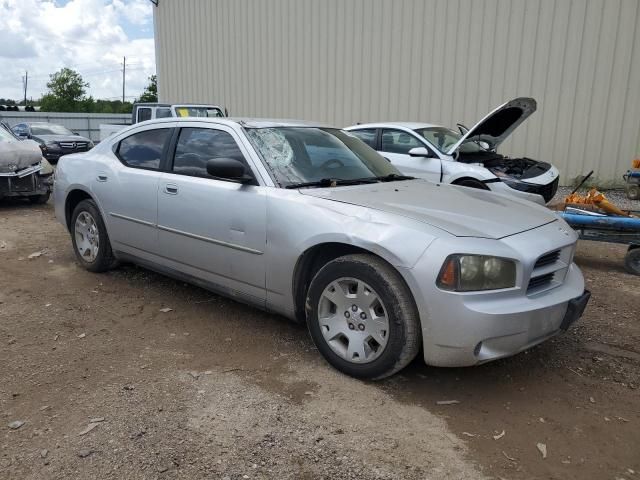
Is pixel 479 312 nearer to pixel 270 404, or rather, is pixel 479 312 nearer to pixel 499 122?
pixel 270 404

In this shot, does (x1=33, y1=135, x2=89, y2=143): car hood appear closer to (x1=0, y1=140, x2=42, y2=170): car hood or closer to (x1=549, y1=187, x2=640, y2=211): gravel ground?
(x1=0, y1=140, x2=42, y2=170): car hood

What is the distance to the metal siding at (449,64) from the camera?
1120cm

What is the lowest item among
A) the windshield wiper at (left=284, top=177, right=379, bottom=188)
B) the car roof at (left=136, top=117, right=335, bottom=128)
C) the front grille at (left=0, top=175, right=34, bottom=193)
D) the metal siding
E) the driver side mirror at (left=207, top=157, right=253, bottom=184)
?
the front grille at (left=0, top=175, right=34, bottom=193)

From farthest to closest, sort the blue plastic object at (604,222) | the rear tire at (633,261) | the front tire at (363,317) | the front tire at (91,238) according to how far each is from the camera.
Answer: the rear tire at (633,261) → the blue plastic object at (604,222) → the front tire at (91,238) → the front tire at (363,317)

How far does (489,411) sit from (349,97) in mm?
12761

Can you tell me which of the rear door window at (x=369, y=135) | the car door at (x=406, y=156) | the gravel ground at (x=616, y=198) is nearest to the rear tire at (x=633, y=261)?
the car door at (x=406, y=156)

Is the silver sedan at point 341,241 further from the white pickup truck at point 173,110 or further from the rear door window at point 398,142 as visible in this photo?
the white pickup truck at point 173,110

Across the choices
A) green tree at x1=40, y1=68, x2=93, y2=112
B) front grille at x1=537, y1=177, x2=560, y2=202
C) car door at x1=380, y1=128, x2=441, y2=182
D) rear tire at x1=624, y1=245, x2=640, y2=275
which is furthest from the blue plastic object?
green tree at x1=40, y1=68, x2=93, y2=112

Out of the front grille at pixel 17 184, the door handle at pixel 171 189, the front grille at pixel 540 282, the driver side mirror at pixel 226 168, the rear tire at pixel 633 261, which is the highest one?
the driver side mirror at pixel 226 168

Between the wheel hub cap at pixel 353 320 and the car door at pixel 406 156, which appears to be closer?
the wheel hub cap at pixel 353 320

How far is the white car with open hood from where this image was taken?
24.6 ft

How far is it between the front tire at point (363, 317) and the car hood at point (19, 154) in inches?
304

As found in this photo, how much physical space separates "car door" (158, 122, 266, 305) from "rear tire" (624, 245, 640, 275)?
4267 mm

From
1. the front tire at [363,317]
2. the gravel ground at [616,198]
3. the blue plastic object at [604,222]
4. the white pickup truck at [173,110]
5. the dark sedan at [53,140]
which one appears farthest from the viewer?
the dark sedan at [53,140]
